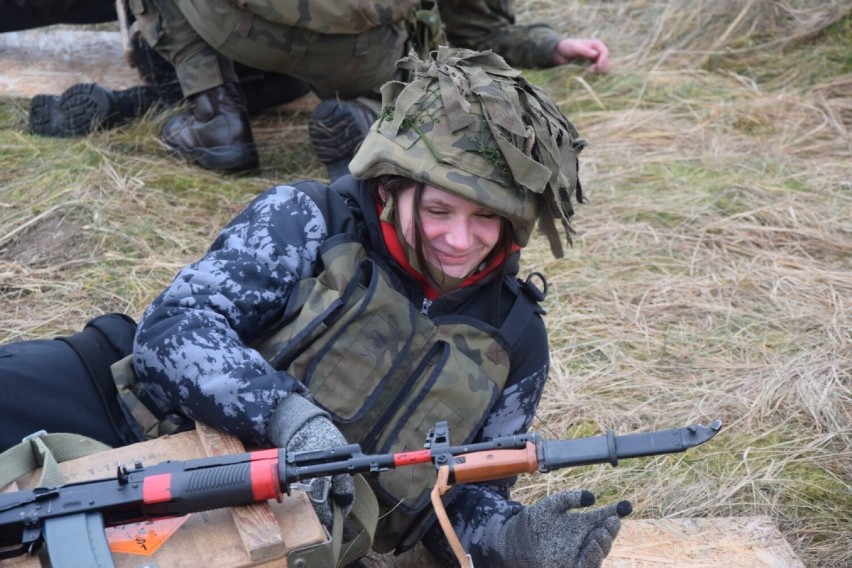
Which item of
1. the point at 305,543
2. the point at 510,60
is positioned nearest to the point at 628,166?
the point at 510,60

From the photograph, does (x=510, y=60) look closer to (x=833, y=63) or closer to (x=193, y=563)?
(x=833, y=63)

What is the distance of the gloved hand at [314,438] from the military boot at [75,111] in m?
3.55

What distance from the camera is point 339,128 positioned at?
511 cm

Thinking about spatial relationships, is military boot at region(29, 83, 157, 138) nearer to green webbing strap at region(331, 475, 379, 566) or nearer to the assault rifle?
green webbing strap at region(331, 475, 379, 566)

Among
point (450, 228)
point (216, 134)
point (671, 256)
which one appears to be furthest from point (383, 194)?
point (216, 134)

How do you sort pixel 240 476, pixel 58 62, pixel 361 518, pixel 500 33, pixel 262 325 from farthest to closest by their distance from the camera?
pixel 500 33, pixel 58 62, pixel 262 325, pixel 361 518, pixel 240 476

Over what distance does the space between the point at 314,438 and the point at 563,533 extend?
0.68 meters

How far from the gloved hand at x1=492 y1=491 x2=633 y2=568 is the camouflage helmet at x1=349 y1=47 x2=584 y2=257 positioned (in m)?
0.72

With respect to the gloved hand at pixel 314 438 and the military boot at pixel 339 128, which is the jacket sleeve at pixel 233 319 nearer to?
the gloved hand at pixel 314 438

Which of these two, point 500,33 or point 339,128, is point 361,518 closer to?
point 339,128

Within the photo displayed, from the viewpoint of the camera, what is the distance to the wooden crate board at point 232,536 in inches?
84.1

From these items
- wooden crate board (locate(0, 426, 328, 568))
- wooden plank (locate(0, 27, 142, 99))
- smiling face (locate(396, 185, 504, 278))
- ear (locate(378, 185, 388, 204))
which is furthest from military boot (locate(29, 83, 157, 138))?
wooden crate board (locate(0, 426, 328, 568))

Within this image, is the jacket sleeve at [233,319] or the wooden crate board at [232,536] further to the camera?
the jacket sleeve at [233,319]

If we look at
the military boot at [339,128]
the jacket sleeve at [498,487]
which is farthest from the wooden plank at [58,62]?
the jacket sleeve at [498,487]
